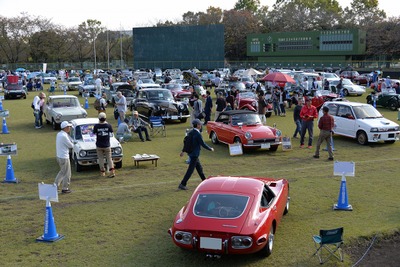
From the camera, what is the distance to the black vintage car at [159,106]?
24.2m

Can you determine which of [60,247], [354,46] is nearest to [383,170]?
[60,247]

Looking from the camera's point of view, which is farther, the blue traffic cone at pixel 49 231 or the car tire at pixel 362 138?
the car tire at pixel 362 138

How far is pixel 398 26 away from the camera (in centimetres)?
7319

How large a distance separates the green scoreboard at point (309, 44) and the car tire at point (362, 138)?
2252 inches

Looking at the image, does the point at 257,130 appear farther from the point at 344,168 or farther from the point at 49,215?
the point at 49,215

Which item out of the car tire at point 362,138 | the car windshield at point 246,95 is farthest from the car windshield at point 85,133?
the car windshield at point 246,95

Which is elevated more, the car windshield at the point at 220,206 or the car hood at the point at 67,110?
the car hood at the point at 67,110

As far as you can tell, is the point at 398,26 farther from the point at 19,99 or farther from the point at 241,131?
the point at 241,131

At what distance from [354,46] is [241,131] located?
60280 millimetres

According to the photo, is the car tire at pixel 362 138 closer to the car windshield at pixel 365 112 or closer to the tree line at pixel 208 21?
the car windshield at pixel 365 112

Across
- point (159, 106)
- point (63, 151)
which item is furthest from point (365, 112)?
point (63, 151)

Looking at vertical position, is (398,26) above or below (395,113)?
above

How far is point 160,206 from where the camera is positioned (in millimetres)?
10742

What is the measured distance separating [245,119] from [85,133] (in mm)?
6093
